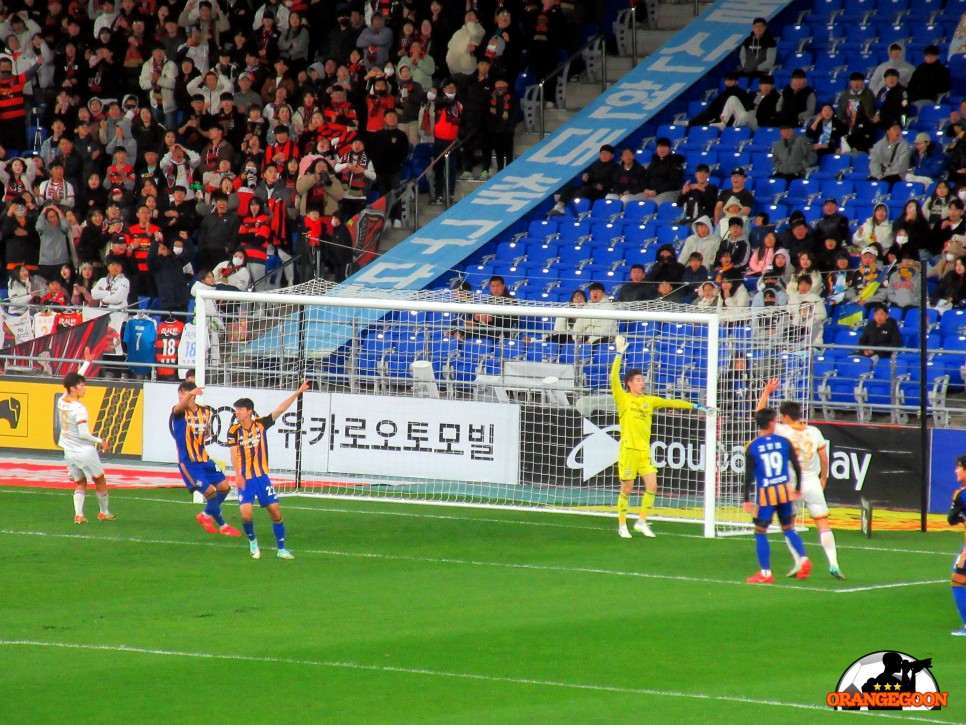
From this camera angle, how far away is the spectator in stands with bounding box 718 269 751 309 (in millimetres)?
21344

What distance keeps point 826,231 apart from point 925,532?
225 inches

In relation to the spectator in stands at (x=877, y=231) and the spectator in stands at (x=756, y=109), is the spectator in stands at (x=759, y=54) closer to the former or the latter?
the spectator in stands at (x=756, y=109)

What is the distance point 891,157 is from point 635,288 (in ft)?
15.5

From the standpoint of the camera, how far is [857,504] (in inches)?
788

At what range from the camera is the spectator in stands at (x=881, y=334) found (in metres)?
20.3

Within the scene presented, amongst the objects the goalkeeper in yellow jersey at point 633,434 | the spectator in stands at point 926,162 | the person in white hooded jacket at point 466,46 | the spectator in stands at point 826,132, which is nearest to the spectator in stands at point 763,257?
the spectator in stands at point 926,162

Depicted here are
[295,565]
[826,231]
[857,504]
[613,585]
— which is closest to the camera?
[613,585]

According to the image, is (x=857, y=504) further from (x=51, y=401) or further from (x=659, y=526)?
(x=51, y=401)

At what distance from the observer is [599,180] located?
2612 centimetres

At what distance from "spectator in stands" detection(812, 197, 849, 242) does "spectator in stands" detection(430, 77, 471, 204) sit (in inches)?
302

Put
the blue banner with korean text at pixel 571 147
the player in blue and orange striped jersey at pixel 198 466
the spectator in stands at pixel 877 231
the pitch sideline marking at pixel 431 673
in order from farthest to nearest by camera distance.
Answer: the blue banner with korean text at pixel 571 147 < the spectator in stands at pixel 877 231 < the player in blue and orange striped jersey at pixel 198 466 < the pitch sideline marking at pixel 431 673

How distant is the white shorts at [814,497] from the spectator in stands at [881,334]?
5686 millimetres

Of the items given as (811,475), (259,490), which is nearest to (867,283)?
(811,475)

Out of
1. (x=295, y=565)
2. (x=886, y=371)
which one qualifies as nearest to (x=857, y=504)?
(x=886, y=371)
